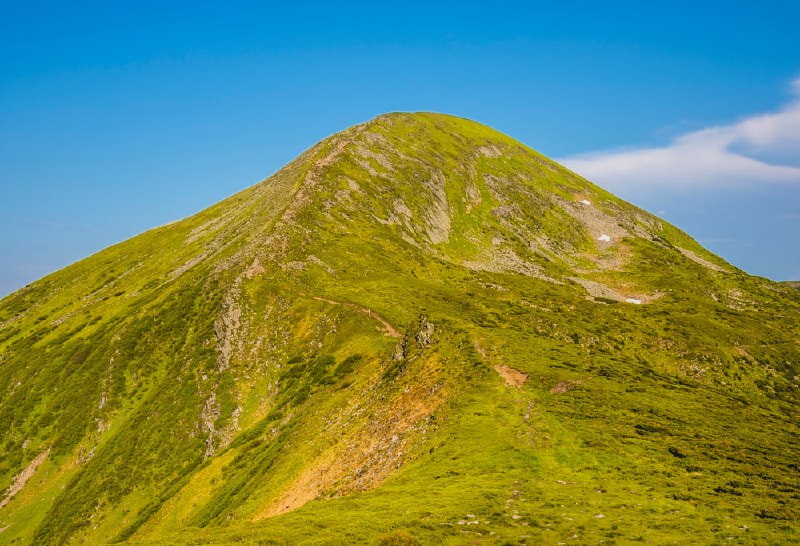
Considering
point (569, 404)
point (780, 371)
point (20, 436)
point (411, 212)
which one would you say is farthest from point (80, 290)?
point (780, 371)

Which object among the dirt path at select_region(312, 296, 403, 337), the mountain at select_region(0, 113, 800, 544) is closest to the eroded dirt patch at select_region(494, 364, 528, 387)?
the mountain at select_region(0, 113, 800, 544)

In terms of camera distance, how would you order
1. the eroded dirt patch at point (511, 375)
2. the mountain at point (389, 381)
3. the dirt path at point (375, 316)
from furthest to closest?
the dirt path at point (375, 316) → the eroded dirt patch at point (511, 375) → the mountain at point (389, 381)

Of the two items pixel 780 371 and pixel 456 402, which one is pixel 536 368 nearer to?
pixel 456 402

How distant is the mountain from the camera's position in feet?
94.3

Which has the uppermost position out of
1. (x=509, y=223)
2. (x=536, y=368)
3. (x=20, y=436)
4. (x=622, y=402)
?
(x=509, y=223)

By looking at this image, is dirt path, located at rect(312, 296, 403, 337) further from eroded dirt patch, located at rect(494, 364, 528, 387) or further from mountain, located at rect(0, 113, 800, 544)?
eroded dirt patch, located at rect(494, 364, 528, 387)

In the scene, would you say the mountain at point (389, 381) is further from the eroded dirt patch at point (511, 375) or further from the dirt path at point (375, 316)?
A: the dirt path at point (375, 316)

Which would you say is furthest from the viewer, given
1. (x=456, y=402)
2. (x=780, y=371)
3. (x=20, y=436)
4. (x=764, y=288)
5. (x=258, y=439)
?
(x=764, y=288)

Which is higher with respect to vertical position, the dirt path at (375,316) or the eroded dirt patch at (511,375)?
the dirt path at (375,316)

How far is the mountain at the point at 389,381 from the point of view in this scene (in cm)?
2875

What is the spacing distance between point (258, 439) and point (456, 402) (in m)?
30.5

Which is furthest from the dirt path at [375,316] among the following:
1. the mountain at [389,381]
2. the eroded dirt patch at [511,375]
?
the eroded dirt patch at [511,375]

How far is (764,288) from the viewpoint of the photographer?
505ft

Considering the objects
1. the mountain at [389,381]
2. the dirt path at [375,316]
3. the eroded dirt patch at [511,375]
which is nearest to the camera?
the mountain at [389,381]
